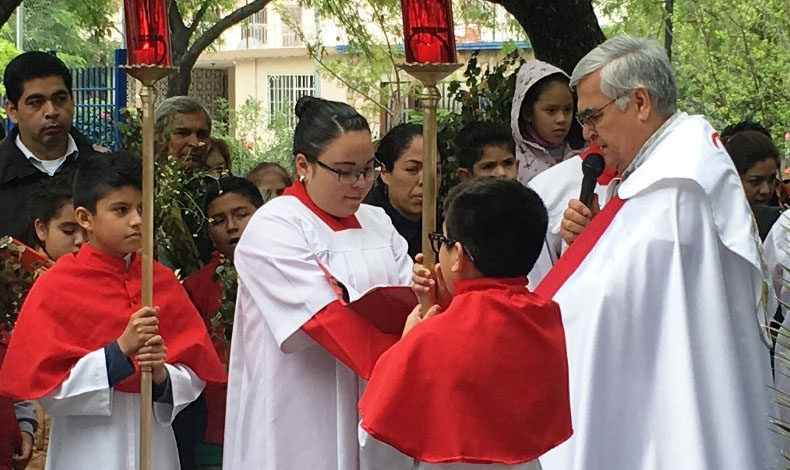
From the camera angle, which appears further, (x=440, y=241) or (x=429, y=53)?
(x=429, y=53)

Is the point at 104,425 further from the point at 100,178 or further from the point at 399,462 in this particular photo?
the point at 399,462

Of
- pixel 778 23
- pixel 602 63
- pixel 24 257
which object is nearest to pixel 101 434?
pixel 24 257

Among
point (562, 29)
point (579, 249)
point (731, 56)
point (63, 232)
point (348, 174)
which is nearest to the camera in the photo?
point (579, 249)

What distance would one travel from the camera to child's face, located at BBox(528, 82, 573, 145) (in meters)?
6.13

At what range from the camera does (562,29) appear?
26.7 feet

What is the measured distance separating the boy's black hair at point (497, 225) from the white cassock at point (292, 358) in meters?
1.00

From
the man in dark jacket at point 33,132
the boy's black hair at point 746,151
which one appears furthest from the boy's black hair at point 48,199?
the boy's black hair at point 746,151

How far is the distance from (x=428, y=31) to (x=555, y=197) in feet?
5.04

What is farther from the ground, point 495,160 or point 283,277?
point 495,160

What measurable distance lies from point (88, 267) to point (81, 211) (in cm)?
21

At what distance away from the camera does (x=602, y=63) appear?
445cm

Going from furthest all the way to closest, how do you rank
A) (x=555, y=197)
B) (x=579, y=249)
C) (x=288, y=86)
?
(x=288, y=86), (x=555, y=197), (x=579, y=249)

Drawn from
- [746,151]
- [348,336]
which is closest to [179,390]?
[348,336]

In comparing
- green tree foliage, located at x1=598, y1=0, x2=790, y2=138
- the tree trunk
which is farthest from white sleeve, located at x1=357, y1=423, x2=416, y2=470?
green tree foliage, located at x1=598, y1=0, x2=790, y2=138
